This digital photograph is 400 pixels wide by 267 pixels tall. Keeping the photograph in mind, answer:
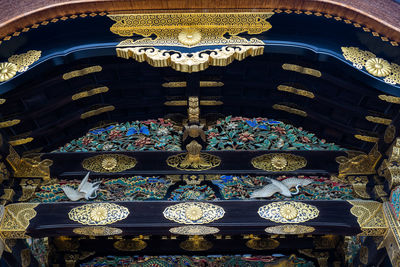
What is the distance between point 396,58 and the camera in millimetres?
5031

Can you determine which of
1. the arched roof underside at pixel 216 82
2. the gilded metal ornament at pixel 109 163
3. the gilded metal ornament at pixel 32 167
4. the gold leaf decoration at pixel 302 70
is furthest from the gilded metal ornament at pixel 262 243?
the gilded metal ornament at pixel 32 167

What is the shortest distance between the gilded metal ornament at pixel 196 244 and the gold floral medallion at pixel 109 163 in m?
1.69

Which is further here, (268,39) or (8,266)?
(8,266)

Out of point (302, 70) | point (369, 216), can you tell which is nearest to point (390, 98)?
point (302, 70)

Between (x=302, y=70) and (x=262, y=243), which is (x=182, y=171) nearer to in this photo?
(x=262, y=243)

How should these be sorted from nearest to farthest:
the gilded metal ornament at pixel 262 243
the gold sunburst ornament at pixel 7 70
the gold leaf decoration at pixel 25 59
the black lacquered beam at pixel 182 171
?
the gold sunburst ornament at pixel 7 70 → the gold leaf decoration at pixel 25 59 → the black lacquered beam at pixel 182 171 → the gilded metal ornament at pixel 262 243

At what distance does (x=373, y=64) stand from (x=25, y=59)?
12.0ft

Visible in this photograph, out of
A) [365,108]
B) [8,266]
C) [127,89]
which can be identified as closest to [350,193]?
[365,108]

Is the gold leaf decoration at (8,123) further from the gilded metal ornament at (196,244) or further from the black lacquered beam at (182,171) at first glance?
the gilded metal ornament at (196,244)

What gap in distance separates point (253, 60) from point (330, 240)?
310 centimetres

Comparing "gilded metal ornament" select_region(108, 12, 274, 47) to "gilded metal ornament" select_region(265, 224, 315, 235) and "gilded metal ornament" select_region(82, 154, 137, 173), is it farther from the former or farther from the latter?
"gilded metal ornament" select_region(265, 224, 315, 235)

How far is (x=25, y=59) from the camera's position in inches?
198

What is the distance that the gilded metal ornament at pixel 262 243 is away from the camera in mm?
7035

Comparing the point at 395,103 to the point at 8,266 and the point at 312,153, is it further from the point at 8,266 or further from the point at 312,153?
the point at 8,266
